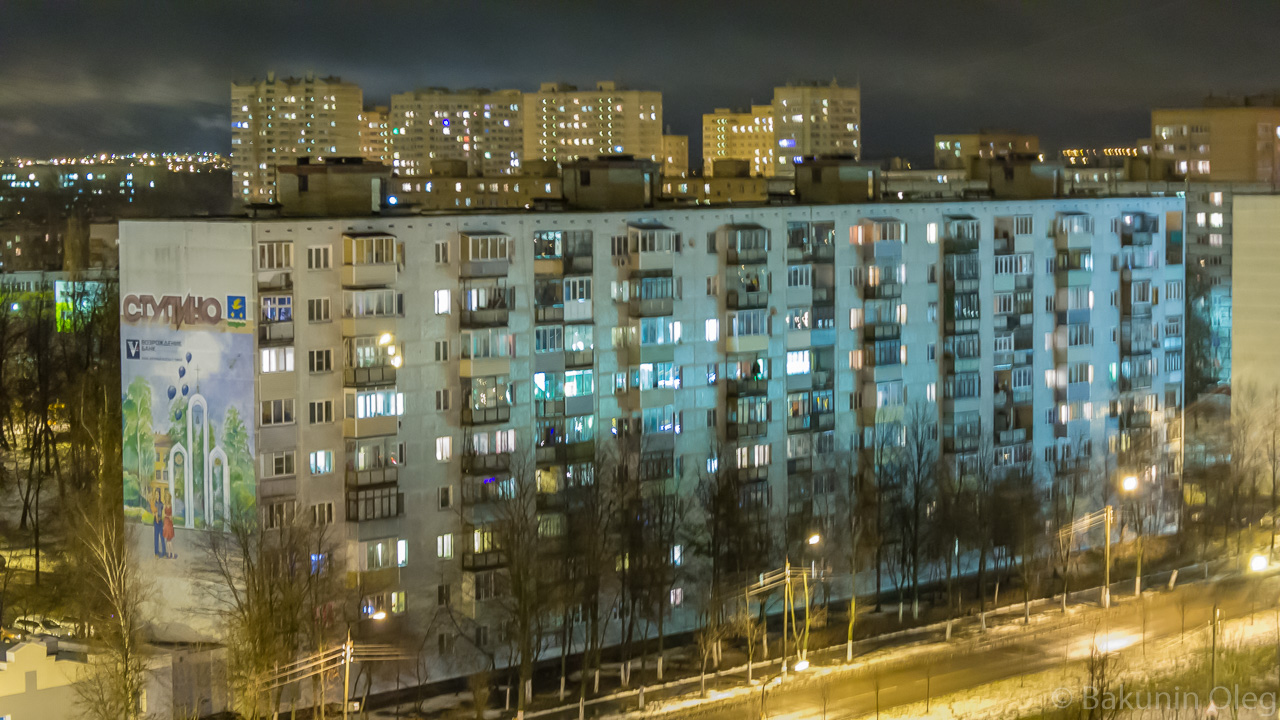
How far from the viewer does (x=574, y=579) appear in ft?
85.1

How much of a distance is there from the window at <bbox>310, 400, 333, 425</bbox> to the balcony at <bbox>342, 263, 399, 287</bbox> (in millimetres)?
1844

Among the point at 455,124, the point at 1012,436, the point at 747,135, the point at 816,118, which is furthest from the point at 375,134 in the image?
the point at 1012,436

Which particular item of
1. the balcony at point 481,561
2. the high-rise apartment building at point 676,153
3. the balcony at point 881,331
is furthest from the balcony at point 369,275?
the high-rise apartment building at point 676,153

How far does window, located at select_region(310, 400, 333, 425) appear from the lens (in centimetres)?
2459

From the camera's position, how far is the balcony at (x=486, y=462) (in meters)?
26.1

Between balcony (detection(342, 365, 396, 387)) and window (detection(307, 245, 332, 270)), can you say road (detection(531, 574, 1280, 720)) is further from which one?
window (detection(307, 245, 332, 270))

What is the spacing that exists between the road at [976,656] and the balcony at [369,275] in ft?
23.2

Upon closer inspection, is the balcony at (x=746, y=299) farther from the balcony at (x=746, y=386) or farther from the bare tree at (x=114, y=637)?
the bare tree at (x=114, y=637)

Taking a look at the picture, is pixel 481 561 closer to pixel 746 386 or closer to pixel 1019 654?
pixel 746 386

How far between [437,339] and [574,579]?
4.44m

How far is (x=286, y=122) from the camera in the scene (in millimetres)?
100125

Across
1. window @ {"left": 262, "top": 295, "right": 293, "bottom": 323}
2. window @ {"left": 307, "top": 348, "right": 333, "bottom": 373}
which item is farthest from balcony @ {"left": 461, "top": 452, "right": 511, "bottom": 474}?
window @ {"left": 262, "top": 295, "right": 293, "bottom": 323}

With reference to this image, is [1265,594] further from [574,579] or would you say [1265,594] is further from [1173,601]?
[574,579]

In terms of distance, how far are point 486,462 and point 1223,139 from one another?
5021 centimetres
